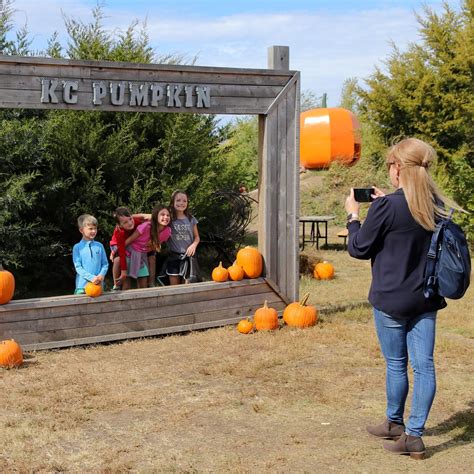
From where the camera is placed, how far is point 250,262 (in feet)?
27.6

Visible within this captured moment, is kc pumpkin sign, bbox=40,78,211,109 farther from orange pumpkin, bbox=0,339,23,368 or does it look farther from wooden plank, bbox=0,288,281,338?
orange pumpkin, bbox=0,339,23,368

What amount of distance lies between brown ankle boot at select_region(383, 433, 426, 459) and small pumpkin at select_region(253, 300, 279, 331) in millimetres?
3389

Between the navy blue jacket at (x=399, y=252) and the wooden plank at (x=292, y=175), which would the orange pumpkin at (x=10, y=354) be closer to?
the wooden plank at (x=292, y=175)

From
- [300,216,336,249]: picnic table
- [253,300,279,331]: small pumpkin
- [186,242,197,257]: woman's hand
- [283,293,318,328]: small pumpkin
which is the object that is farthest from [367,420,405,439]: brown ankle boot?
[300,216,336,249]: picnic table

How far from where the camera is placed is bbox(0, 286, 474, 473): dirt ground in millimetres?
4527

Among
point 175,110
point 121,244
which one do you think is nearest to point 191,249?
point 121,244

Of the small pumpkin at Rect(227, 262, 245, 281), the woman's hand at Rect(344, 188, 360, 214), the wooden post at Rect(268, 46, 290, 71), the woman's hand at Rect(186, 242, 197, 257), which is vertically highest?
the wooden post at Rect(268, 46, 290, 71)

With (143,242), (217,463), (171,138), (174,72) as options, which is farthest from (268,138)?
(217,463)

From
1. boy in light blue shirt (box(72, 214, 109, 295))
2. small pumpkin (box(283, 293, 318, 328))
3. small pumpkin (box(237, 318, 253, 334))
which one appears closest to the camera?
boy in light blue shirt (box(72, 214, 109, 295))

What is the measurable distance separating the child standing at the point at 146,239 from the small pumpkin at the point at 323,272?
142 inches

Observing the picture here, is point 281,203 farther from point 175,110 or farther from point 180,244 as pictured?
point 175,110

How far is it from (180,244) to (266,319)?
1.42 metres

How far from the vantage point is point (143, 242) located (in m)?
8.56

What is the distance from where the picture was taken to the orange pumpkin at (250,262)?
8.42m
